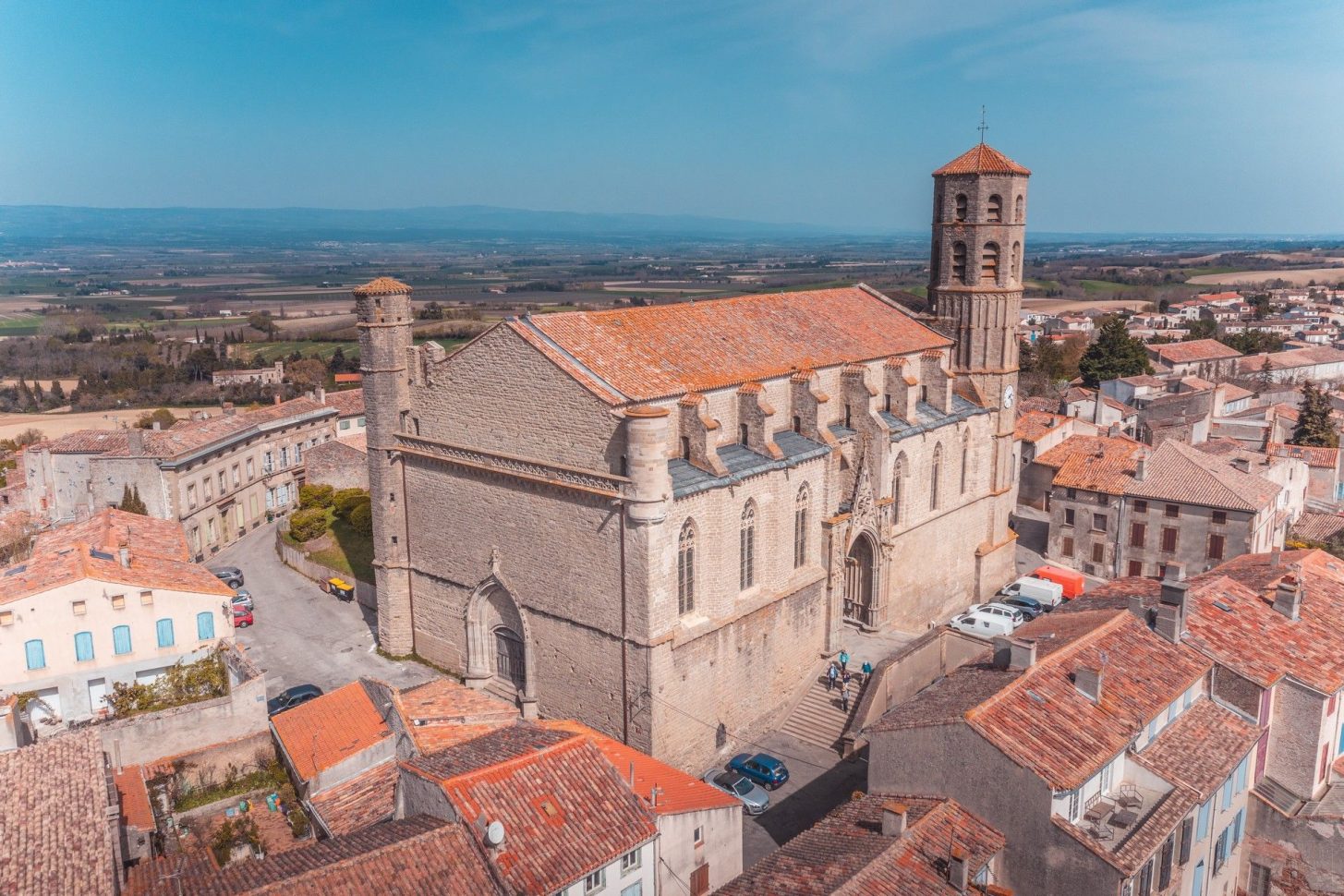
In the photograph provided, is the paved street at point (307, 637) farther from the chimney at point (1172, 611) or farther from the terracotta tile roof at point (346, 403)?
the chimney at point (1172, 611)

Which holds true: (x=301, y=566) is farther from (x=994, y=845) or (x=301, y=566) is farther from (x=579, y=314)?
(x=994, y=845)

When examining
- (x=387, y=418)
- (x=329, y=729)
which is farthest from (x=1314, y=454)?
(x=329, y=729)

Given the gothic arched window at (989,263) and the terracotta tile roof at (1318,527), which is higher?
the gothic arched window at (989,263)

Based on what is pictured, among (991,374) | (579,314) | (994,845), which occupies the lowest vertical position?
(994,845)

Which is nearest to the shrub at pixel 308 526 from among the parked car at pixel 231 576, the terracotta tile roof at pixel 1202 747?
the parked car at pixel 231 576

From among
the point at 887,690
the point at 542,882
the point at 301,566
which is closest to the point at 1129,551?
the point at 887,690

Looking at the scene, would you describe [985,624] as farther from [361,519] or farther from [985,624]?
[361,519]

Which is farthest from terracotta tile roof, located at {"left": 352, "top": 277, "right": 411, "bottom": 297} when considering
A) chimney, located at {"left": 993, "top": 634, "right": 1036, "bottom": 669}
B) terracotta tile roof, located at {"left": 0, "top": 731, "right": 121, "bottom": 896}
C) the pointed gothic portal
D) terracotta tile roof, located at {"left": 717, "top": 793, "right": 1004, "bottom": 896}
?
terracotta tile roof, located at {"left": 717, "top": 793, "right": 1004, "bottom": 896}

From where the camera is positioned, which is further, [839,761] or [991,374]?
[991,374]
